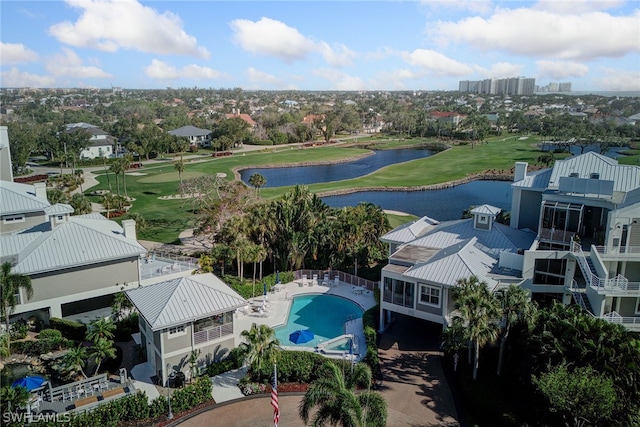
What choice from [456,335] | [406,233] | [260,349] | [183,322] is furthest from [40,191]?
[456,335]

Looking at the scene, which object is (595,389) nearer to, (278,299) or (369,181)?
(278,299)

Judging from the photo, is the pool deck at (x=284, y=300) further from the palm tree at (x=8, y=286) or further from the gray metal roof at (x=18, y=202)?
the gray metal roof at (x=18, y=202)

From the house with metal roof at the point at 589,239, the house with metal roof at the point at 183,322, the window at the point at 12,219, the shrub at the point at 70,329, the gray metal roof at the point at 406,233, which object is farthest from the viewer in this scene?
the window at the point at 12,219

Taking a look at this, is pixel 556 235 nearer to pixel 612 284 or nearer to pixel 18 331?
pixel 612 284

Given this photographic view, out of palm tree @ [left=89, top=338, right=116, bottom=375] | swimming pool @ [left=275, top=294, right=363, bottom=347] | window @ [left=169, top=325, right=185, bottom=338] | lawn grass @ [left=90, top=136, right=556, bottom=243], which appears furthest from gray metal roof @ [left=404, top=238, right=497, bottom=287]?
lawn grass @ [left=90, top=136, right=556, bottom=243]

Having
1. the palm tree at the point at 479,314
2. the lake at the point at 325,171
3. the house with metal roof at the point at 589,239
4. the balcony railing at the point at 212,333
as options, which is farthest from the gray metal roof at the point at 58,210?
the lake at the point at 325,171

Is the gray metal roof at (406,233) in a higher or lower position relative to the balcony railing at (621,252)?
lower
